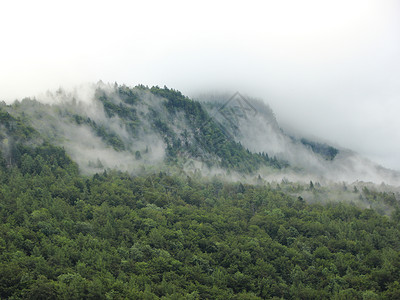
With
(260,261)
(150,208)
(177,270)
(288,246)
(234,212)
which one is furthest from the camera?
(234,212)

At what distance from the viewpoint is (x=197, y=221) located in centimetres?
17875

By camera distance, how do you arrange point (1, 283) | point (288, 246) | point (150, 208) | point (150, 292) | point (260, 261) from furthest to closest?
point (150, 208)
point (288, 246)
point (260, 261)
point (150, 292)
point (1, 283)

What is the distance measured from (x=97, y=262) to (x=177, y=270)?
2405 cm

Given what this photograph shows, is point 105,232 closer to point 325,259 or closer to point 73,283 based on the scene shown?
point 73,283

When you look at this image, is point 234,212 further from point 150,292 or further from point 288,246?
point 150,292

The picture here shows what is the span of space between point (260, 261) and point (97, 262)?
5316 centimetres

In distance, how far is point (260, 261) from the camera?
147 meters

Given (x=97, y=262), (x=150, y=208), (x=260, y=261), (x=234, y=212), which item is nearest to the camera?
(x=97, y=262)

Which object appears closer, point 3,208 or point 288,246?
point 3,208

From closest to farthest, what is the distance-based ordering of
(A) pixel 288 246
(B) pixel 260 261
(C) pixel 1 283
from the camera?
(C) pixel 1 283 < (B) pixel 260 261 < (A) pixel 288 246

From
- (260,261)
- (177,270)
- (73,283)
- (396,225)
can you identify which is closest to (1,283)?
(73,283)

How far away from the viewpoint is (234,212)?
650 feet

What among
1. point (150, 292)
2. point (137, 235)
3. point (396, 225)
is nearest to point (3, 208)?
point (137, 235)

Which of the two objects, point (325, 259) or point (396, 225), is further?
point (396, 225)
